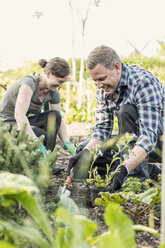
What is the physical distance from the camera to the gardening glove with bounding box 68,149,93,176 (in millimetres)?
2219

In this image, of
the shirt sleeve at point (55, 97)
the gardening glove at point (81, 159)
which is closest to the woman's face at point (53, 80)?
the shirt sleeve at point (55, 97)

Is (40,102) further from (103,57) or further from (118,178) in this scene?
(118,178)

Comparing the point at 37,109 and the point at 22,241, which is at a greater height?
the point at 37,109

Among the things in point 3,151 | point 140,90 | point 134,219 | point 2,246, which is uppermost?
point 140,90

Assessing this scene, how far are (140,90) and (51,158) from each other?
103cm

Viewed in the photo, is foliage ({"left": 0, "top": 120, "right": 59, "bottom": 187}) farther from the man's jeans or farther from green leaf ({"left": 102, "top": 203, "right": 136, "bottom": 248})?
the man's jeans

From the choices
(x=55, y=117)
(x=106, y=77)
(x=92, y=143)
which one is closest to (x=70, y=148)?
(x=55, y=117)

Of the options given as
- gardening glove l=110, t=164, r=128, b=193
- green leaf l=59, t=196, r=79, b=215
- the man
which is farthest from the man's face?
green leaf l=59, t=196, r=79, b=215

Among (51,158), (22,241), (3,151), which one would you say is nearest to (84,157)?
(51,158)

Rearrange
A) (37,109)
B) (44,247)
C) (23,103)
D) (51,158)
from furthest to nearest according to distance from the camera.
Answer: (37,109), (23,103), (51,158), (44,247)

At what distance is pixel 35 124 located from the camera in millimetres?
3004

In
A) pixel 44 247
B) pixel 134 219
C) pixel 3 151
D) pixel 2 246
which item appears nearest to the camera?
pixel 2 246

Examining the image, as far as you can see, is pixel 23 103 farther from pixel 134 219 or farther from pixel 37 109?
pixel 134 219

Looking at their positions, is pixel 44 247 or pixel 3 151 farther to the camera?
pixel 3 151
